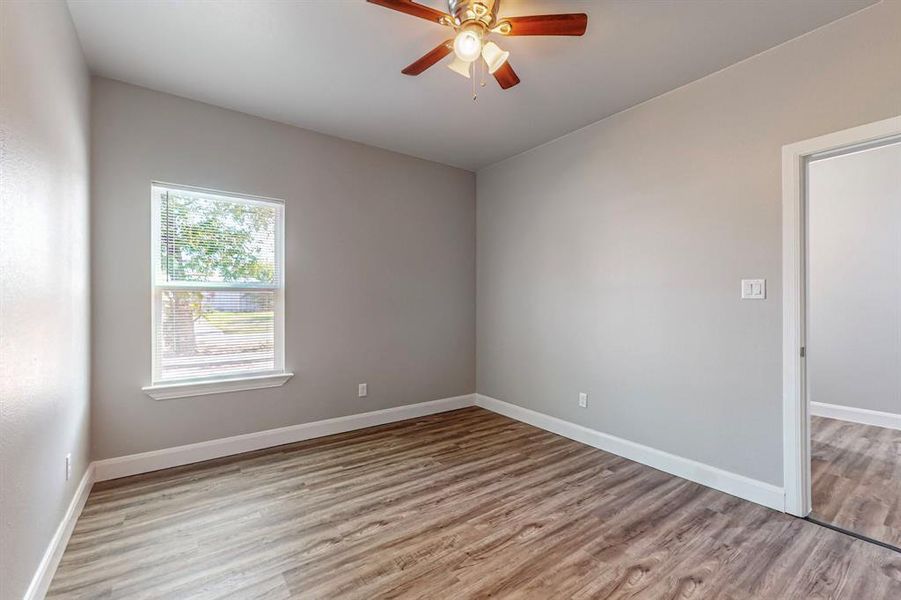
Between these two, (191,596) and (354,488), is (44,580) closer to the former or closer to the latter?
(191,596)

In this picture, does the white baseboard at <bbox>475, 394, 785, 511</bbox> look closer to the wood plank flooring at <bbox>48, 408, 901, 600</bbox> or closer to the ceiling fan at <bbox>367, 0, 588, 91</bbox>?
the wood plank flooring at <bbox>48, 408, 901, 600</bbox>

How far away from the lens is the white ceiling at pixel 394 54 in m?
2.06

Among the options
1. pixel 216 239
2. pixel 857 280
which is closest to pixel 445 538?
pixel 216 239

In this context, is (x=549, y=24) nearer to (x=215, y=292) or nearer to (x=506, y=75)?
(x=506, y=75)

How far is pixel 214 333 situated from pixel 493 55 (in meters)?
→ 2.83

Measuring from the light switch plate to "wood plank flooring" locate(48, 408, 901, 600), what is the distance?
4.21 feet

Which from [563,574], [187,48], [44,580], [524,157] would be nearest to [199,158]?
[187,48]

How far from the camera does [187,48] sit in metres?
2.38

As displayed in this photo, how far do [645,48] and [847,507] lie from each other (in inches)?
119

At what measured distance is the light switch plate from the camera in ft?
8.00

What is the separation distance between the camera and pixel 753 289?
8.13 feet

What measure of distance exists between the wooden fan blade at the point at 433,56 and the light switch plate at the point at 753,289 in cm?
228

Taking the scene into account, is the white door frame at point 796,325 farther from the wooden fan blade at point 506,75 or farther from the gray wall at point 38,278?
the gray wall at point 38,278

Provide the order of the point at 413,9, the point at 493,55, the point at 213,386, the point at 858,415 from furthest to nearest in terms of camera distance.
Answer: the point at 858,415
the point at 213,386
the point at 493,55
the point at 413,9
